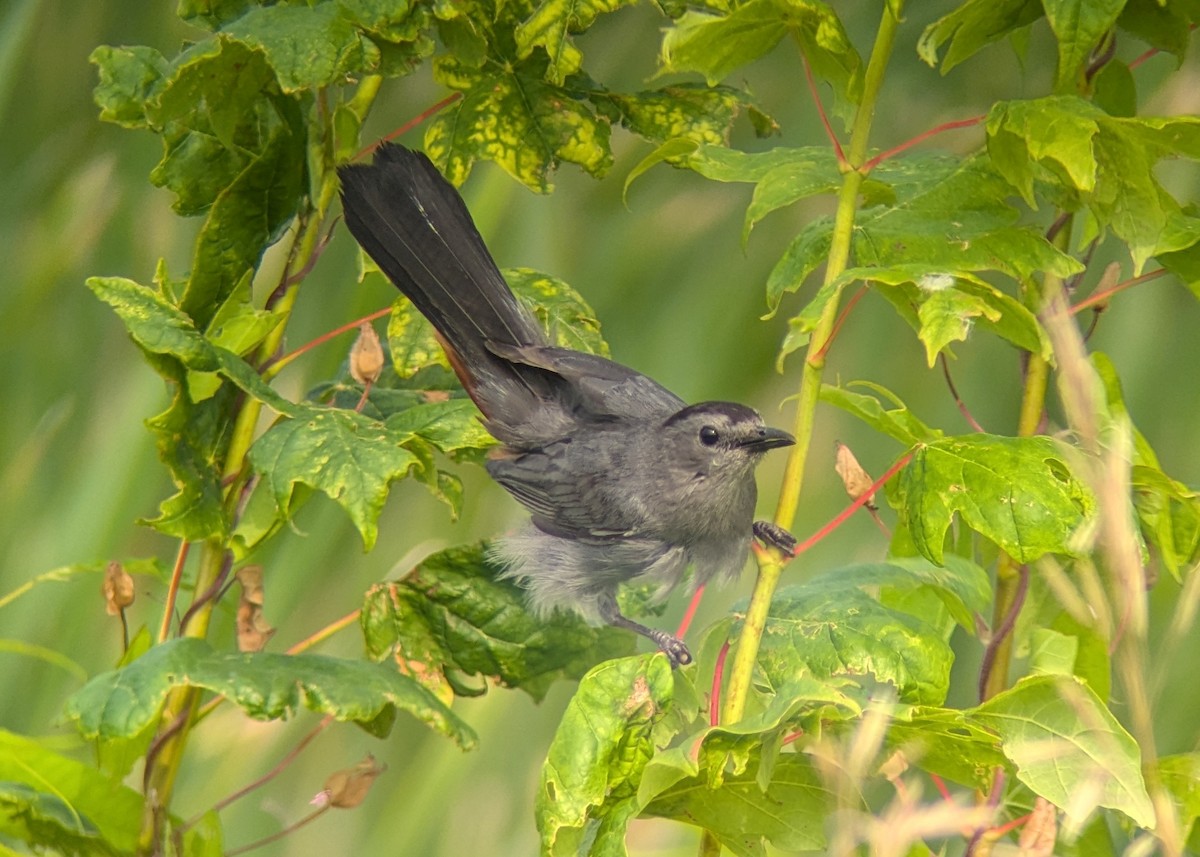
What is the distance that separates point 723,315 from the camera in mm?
2271

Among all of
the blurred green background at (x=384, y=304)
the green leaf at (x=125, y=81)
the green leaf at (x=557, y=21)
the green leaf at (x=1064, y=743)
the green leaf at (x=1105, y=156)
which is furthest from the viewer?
the blurred green background at (x=384, y=304)

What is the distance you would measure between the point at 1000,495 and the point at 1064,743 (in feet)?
0.64

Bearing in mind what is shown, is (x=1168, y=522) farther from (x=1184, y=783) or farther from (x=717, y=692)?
(x=717, y=692)

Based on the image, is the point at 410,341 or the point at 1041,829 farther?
the point at 410,341

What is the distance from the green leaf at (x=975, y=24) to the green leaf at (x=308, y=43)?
507 millimetres


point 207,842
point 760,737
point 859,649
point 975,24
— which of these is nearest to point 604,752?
point 760,737

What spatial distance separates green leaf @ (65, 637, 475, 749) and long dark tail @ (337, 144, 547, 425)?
1.38ft

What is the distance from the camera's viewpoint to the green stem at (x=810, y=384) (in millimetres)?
1049

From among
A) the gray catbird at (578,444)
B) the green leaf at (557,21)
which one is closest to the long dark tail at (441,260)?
the gray catbird at (578,444)

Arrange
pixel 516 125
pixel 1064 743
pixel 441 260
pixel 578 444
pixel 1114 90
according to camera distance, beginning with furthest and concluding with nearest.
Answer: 1. pixel 578 444
2. pixel 441 260
3. pixel 516 125
4. pixel 1114 90
5. pixel 1064 743

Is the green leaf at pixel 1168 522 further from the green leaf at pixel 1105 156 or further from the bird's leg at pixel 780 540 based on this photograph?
the bird's leg at pixel 780 540

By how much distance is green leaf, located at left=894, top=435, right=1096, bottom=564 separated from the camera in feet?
3.31

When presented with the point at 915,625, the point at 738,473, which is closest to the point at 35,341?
the point at 738,473

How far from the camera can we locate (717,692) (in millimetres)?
1107
